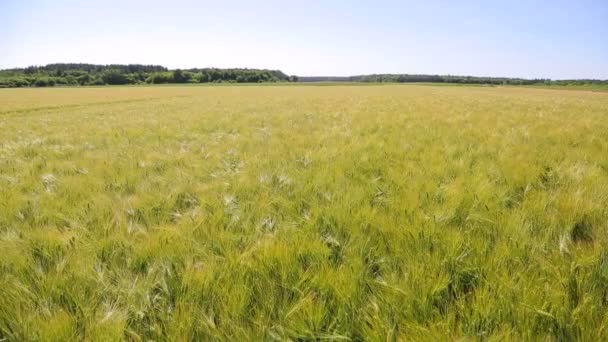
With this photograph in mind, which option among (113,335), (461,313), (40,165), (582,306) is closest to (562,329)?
(582,306)

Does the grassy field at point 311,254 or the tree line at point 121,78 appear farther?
the tree line at point 121,78

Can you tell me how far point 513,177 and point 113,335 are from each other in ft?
11.4

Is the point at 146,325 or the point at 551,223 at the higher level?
the point at 551,223

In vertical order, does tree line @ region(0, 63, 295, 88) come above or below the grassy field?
above

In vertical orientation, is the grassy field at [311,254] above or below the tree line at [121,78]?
below

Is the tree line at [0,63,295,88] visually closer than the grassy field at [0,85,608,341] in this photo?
No

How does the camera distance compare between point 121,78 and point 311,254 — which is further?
point 121,78

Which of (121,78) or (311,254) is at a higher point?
(121,78)

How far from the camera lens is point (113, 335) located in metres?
1.14

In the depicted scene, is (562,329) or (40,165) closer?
(562,329)

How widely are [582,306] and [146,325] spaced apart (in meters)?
1.74

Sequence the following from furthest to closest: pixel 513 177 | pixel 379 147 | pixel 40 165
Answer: pixel 379 147 → pixel 40 165 → pixel 513 177

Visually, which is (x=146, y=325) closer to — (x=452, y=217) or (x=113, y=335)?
(x=113, y=335)

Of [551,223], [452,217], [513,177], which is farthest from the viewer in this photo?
[513,177]
